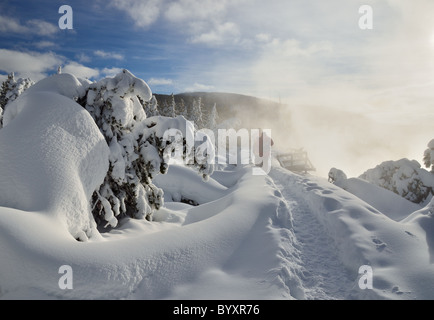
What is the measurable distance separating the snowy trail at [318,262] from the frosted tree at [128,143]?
3447mm

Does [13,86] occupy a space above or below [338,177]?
above

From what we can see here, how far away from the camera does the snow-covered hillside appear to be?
349 cm

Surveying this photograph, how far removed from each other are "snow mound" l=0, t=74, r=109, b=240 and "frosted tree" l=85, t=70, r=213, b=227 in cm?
63

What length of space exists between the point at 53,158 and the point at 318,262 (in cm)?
629

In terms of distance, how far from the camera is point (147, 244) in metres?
4.42

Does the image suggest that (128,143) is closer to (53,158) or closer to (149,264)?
(53,158)

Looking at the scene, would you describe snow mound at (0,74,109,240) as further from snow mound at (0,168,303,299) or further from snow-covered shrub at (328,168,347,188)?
snow-covered shrub at (328,168,347,188)

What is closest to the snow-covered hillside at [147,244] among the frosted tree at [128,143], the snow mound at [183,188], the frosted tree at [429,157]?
the frosted tree at [128,143]

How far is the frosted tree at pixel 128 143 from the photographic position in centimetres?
650
